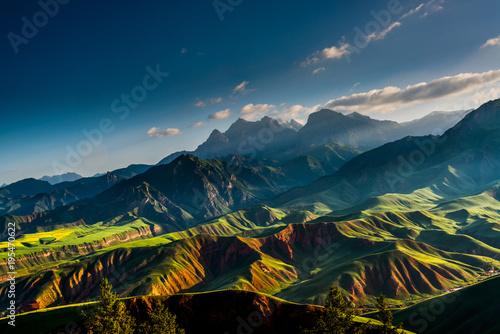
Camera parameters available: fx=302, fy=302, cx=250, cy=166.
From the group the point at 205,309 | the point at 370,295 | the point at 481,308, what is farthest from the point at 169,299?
the point at 370,295

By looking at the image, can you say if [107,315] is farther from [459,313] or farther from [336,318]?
[459,313]

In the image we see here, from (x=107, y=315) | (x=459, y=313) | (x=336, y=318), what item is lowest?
(x=459, y=313)

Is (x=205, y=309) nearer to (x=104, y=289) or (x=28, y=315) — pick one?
(x=104, y=289)

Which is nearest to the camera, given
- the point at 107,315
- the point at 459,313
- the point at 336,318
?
the point at 336,318

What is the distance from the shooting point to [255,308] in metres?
80.1

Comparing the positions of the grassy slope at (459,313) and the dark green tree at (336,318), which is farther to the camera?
the grassy slope at (459,313)

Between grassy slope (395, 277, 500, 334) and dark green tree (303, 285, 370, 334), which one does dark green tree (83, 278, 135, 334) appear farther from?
grassy slope (395, 277, 500, 334)

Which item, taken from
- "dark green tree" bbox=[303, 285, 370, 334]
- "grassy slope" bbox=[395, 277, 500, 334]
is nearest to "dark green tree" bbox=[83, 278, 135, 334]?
"dark green tree" bbox=[303, 285, 370, 334]

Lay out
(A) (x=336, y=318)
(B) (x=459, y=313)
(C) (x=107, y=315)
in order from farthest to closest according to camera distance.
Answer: (B) (x=459, y=313) < (C) (x=107, y=315) < (A) (x=336, y=318)

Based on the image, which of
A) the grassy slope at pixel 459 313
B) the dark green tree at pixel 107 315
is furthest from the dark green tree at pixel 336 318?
the grassy slope at pixel 459 313

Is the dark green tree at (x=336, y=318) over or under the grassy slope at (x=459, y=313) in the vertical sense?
over

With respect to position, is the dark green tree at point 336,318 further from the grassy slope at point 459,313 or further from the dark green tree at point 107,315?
the grassy slope at point 459,313

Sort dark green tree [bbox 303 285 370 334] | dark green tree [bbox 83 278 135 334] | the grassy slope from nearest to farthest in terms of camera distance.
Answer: dark green tree [bbox 303 285 370 334]
dark green tree [bbox 83 278 135 334]
the grassy slope

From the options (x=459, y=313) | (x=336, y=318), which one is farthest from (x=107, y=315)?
(x=459, y=313)
